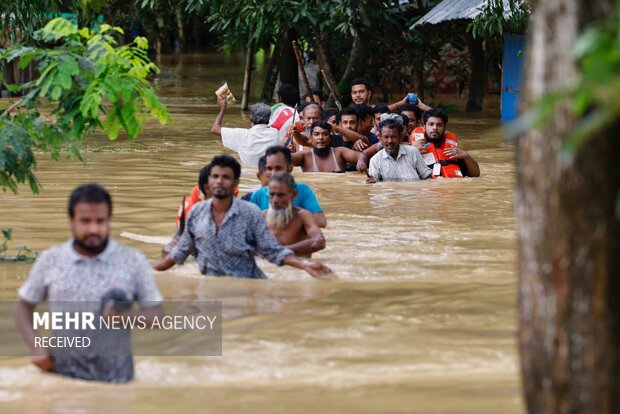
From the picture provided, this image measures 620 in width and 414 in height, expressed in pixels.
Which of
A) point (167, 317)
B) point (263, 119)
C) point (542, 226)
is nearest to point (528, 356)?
point (542, 226)

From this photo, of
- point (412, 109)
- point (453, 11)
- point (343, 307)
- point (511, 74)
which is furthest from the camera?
point (511, 74)

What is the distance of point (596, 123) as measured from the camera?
3.33 m

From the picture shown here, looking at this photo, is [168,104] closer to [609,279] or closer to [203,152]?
[203,152]

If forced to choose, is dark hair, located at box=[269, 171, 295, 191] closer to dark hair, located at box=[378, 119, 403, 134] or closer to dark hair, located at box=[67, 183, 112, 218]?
dark hair, located at box=[67, 183, 112, 218]

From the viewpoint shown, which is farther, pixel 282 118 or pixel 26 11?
pixel 26 11

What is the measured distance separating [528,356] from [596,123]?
3.90ft

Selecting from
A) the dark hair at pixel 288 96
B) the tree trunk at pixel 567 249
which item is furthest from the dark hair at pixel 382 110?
the tree trunk at pixel 567 249

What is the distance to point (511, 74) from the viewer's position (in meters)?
21.2

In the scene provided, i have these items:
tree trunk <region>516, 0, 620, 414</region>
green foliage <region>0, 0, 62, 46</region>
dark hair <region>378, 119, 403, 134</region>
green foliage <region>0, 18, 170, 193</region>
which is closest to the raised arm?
dark hair <region>378, 119, 403, 134</region>

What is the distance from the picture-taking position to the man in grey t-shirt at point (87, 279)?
5.48m

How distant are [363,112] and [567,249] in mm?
10569

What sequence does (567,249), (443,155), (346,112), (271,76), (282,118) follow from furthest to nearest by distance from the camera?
(271,76), (346,112), (282,118), (443,155), (567,249)

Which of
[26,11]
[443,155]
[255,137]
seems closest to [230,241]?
[255,137]

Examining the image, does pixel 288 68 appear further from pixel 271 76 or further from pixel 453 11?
pixel 453 11
